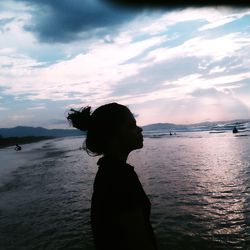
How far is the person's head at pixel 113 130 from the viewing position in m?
2.34

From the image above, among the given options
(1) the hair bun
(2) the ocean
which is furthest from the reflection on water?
(1) the hair bun

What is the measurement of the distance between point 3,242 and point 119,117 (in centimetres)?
729

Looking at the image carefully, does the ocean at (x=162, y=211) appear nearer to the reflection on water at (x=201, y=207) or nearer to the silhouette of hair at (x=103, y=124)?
the reflection on water at (x=201, y=207)

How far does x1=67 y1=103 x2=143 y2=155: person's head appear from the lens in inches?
92.1

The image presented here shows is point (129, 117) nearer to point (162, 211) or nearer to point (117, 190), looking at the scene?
point (117, 190)

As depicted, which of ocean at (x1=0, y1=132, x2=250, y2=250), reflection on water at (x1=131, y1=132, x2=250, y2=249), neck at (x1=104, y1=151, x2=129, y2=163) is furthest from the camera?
ocean at (x1=0, y1=132, x2=250, y2=250)

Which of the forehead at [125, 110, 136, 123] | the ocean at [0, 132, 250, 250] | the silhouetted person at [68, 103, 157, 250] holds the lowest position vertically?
the ocean at [0, 132, 250, 250]

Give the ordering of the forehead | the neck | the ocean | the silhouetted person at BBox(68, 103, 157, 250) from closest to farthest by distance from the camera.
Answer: the silhouetted person at BBox(68, 103, 157, 250), the neck, the forehead, the ocean

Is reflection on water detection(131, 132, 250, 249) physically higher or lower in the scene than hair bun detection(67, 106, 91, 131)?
lower

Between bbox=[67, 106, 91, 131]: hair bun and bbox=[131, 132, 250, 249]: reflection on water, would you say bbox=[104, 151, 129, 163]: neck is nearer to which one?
bbox=[67, 106, 91, 131]: hair bun

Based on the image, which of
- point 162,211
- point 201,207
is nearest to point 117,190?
point 162,211

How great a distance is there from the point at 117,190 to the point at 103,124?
1.78 feet

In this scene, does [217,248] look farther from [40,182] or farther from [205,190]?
[40,182]

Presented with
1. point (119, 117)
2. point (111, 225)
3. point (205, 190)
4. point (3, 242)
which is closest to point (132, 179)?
point (111, 225)
